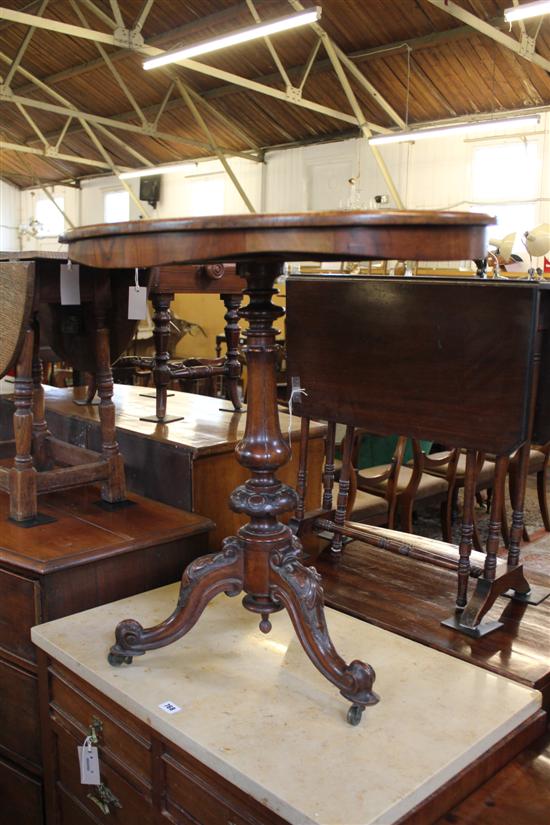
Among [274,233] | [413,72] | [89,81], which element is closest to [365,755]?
[274,233]

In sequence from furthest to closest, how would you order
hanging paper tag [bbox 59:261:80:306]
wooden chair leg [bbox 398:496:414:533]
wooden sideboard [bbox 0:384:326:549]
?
wooden chair leg [bbox 398:496:414:533]
wooden sideboard [bbox 0:384:326:549]
hanging paper tag [bbox 59:261:80:306]

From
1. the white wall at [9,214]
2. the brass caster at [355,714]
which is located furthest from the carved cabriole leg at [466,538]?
the white wall at [9,214]

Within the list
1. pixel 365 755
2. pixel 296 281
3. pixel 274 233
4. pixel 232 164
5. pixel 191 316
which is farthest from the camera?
pixel 232 164

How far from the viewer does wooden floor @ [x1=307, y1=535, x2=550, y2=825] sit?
4.16ft

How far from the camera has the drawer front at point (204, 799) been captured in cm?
115

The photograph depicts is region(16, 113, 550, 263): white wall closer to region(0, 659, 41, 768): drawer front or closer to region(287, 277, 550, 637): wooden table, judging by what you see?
region(287, 277, 550, 637): wooden table

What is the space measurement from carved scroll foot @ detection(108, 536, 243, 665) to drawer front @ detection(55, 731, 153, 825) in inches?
11.2

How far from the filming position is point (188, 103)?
30.3 feet

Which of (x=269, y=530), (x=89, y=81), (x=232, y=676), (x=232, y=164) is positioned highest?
(x=89, y=81)

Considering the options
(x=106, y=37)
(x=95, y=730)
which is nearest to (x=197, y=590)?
(x=95, y=730)

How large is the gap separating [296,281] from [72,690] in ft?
3.70

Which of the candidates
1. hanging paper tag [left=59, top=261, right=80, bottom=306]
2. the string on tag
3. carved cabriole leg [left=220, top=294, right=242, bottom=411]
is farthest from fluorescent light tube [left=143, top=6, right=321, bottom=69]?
the string on tag

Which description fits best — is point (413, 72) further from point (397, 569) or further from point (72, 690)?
point (72, 690)

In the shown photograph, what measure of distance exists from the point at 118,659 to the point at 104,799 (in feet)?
1.04
